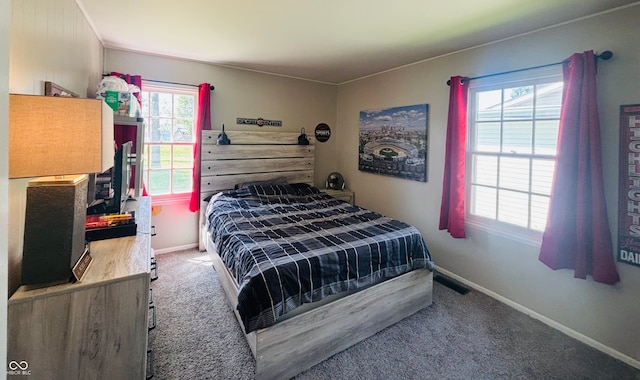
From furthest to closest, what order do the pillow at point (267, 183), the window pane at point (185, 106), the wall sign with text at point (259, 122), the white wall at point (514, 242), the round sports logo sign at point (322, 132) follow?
the round sports logo sign at point (322, 132) < the wall sign with text at point (259, 122) < the pillow at point (267, 183) < the window pane at point (185, 106) < the white wall at point (514, 242)

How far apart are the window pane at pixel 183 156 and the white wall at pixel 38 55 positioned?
1.28 m

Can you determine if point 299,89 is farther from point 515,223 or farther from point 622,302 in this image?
point 622,302

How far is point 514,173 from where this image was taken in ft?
8.60

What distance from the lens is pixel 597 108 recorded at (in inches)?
80.4

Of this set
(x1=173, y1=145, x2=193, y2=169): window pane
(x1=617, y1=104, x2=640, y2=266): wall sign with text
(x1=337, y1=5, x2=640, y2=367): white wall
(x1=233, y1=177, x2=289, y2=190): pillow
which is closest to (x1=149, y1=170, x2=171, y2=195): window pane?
(x1=173, y1=145, x2=193, y2=169): window pane

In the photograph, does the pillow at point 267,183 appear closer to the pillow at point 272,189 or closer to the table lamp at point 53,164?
the pillow at point 272,189

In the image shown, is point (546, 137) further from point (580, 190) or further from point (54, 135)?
point (54, 135)

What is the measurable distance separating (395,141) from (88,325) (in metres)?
3.37

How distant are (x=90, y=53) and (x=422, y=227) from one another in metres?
3.73

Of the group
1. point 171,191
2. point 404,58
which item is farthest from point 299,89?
point 171,191

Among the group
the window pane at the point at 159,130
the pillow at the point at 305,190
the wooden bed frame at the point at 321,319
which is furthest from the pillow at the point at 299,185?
the window pane at the point at 159,130

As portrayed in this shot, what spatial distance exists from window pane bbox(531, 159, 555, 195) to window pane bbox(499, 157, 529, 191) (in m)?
0.06

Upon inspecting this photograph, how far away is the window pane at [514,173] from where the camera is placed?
2537mm

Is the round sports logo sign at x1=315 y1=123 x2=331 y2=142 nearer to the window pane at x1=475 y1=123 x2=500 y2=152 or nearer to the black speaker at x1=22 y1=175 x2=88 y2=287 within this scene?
the window pane at x1=475 y1=123 x2=500 y2=152
